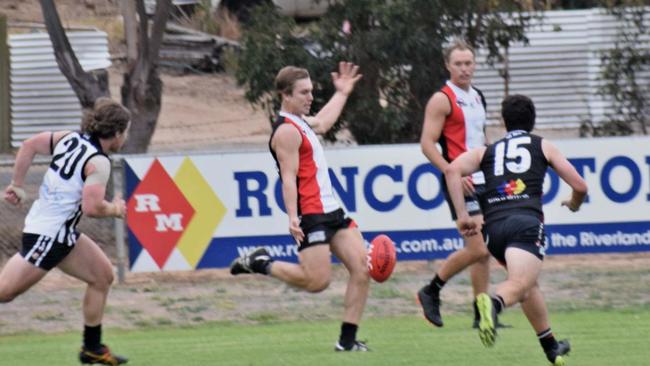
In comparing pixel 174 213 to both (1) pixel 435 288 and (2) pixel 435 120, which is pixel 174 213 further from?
(2) pixel 435 120

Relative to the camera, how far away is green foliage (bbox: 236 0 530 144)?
1780cm

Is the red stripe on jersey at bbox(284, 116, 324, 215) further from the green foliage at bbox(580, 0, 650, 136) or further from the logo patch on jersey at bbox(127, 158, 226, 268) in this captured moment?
the green foliage at bbox(580, 0, 650, 136)

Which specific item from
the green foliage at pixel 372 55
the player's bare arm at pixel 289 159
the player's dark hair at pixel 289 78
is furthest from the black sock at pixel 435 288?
the green foliage at pixel 372 55

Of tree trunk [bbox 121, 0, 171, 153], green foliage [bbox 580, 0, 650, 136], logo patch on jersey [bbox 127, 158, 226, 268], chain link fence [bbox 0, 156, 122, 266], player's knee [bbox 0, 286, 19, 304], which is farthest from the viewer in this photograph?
green foliage [bbox 580, 0, 650, 136]

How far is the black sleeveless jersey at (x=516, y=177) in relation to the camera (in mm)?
8781

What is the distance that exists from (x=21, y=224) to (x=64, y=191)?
707 cm

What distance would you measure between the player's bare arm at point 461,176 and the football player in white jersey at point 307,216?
0.73 metres

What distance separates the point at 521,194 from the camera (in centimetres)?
878

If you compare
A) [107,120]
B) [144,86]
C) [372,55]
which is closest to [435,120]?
[107,120]

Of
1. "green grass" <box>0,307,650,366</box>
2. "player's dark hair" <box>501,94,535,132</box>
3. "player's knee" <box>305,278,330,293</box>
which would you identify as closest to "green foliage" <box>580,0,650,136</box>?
"green grass" <box>0,307,650,366</box>

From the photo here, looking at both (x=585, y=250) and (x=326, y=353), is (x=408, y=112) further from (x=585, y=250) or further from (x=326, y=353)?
(x=326, y=353)

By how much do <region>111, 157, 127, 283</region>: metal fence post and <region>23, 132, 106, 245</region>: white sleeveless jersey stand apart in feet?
16.6

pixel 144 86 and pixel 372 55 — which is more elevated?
pixel 372 55

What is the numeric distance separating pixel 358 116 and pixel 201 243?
3984mm
